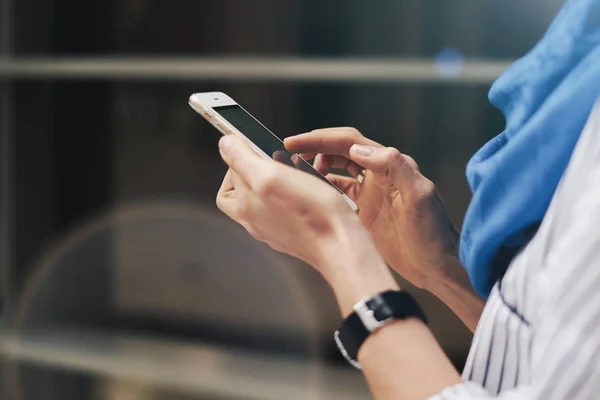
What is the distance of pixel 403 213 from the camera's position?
0.58 meters

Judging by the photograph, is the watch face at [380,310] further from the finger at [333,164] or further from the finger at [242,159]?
the finger at [333,164]

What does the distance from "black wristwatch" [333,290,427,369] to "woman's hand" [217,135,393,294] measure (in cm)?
2

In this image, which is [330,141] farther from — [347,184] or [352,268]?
[352,268]

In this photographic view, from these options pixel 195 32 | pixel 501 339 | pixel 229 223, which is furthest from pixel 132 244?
pixel 501 339

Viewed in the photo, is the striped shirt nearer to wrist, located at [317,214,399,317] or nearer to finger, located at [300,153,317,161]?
wrist, located at [317,214,399,317]

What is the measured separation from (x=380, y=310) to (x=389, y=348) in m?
0.02

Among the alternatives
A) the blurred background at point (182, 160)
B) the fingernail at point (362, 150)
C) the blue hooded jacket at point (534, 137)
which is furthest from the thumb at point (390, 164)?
the blurred background at point (182, 160)

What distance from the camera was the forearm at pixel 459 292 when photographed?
0.56 m

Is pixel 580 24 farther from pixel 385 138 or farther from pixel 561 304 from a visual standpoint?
pixel 385 138

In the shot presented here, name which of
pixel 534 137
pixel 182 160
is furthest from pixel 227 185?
pixel 182 160

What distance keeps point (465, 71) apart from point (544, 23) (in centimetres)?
16

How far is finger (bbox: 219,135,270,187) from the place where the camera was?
45 centimetres

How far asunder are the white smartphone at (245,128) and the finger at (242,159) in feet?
0.09

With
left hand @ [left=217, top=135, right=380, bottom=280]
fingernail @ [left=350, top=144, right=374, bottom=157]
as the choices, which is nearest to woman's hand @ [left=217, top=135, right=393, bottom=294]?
left hand @ [left=217, top=135, right=380, bottom=280]
